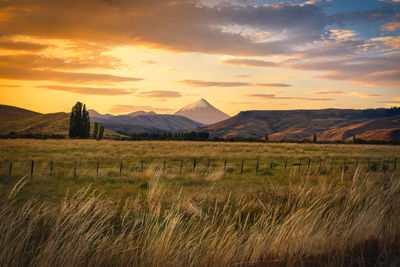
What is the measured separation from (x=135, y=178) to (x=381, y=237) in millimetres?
13870

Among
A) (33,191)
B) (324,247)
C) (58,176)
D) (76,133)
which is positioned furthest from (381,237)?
(76,133)

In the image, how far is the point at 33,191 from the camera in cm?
1256

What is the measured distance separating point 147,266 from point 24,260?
4.96 feet

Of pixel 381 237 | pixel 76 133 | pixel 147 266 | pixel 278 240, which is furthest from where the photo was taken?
pixel 76 133

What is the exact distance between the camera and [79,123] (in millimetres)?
93938

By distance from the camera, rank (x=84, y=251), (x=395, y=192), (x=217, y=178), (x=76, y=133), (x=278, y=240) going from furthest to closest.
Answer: (x=76, y=133), (x=217, y=178), (x=395, y=192), (x=278, y=240), (x=84, y=251)

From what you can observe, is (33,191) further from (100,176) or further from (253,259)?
(253,259)

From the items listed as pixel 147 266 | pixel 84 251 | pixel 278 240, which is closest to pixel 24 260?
pixel 84 251

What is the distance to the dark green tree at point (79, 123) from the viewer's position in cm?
9306

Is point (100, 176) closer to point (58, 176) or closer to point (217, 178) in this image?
point (58, 176)

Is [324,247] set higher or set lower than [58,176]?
higher

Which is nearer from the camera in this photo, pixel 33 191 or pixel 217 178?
pixel 33 191

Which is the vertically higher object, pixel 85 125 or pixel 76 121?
pixel 76 121

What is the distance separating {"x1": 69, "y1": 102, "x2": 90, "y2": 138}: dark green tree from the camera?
305 ft
